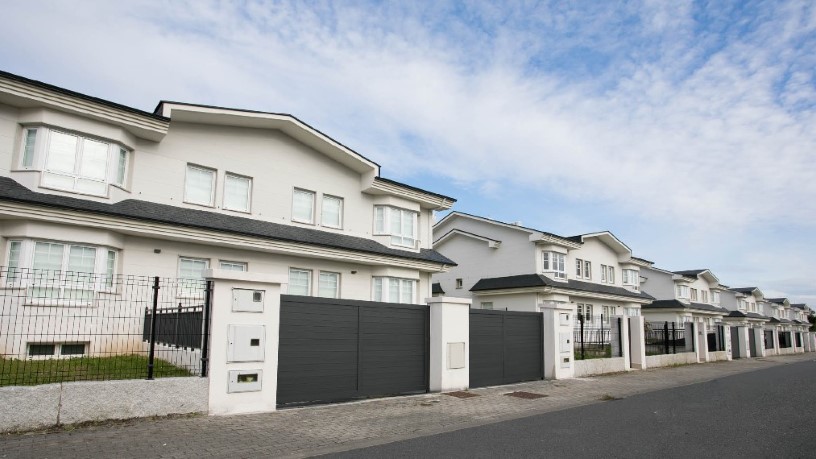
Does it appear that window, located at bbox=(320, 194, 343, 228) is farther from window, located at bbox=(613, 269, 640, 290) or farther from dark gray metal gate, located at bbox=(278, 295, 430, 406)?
window, located at bbox=(613, 269, 640, 290)

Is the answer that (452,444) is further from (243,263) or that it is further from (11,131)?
(11,131)

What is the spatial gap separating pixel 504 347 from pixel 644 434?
22.5ft

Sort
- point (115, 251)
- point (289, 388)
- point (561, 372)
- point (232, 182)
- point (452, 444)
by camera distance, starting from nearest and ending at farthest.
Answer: point (452, 444) < point (289, 388) < point (115, 251) < point (561, 372) < point (232, 182)

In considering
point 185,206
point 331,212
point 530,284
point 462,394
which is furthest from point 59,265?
point 530,284

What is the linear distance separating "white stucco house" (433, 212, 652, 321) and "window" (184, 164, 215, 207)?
1397 centimetres

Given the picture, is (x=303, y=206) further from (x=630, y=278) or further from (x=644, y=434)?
(x=630, y=278)

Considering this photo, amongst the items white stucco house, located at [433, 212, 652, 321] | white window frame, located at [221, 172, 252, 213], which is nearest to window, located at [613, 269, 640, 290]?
white stucco house, located at [433, 212, 652, 321]

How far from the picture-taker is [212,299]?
9.53m

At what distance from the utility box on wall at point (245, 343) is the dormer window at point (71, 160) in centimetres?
767

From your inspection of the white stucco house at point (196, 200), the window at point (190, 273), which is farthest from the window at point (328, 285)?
the window at point (190, 273)

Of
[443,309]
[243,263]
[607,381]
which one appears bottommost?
[607,381]

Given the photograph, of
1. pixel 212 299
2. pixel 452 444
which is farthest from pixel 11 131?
pixel 452 444

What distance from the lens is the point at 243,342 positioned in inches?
384

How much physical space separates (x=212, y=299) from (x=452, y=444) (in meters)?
4.78
